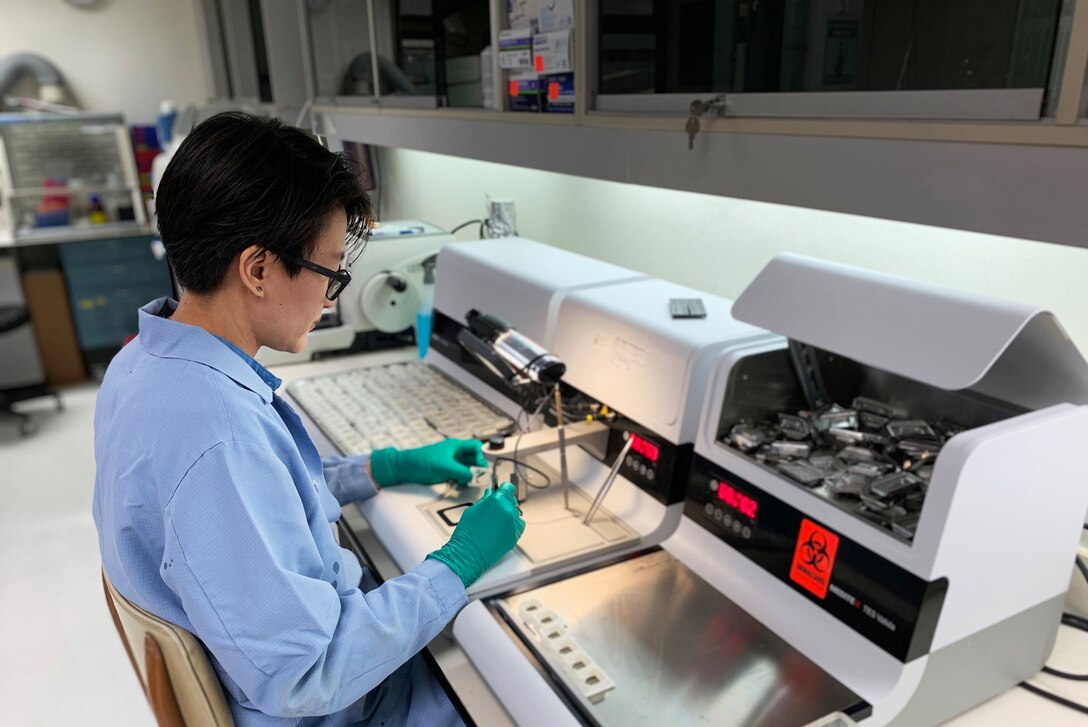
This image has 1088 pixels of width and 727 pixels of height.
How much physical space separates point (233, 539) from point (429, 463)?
0.63m

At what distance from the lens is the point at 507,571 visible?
1.13m

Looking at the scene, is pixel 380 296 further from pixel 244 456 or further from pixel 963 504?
pixel 963 504

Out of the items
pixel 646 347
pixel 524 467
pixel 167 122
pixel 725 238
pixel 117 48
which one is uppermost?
pixel 117 48

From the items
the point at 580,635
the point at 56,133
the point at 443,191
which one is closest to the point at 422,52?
the point at 443,191

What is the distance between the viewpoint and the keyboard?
1.63m

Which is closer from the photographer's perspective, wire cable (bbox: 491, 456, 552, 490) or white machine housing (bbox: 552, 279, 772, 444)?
white machine housing (bbox: 552, 279, 772, 444)

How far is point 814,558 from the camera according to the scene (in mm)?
972

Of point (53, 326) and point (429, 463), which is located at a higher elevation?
point (429, 463)

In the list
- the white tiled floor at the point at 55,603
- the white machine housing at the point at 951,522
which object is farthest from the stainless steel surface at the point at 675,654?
the white tiled floor at the point at 55,603

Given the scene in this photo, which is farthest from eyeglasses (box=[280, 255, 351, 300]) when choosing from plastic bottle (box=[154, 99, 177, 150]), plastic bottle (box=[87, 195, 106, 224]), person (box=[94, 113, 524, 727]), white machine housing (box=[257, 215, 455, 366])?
plastic bottle (box=[87, 195, 106, 224])

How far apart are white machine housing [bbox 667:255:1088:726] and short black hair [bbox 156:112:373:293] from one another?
0.67 metres

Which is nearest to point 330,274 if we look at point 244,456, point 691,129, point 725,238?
point 244,456

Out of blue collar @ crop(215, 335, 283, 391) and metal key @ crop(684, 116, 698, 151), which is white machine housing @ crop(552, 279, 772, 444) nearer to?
metal key @ crop(684, 116, 698, 151)

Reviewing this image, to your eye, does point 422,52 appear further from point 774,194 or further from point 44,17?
point 44,17
